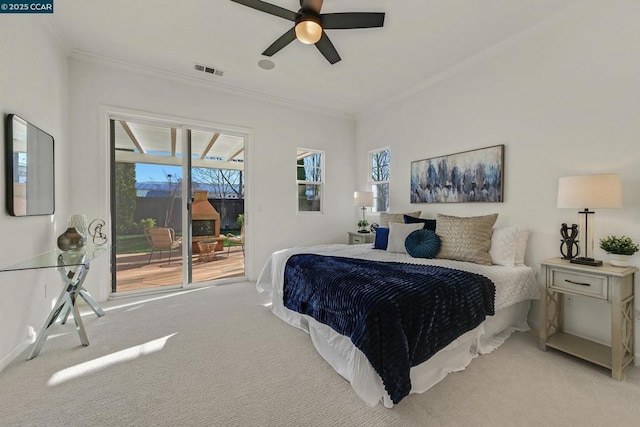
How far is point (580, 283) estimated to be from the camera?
2.02 meters

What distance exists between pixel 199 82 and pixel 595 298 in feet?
15.6

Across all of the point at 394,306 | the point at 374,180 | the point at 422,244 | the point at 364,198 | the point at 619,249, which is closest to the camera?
the point at 394,306

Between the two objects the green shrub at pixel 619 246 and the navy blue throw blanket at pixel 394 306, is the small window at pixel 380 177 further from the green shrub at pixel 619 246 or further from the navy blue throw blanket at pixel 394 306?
the green shrub at pixel 619 246

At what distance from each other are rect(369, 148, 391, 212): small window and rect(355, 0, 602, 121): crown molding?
2.62 ft

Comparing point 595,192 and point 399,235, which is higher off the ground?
point 595,192

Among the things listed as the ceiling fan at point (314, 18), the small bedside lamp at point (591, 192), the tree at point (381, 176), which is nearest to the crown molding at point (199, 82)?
the tree at point (381, 176)

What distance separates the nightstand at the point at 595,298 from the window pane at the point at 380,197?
8.26 ft

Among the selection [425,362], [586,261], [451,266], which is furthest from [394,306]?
[586,261]

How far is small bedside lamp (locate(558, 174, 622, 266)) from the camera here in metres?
1.93

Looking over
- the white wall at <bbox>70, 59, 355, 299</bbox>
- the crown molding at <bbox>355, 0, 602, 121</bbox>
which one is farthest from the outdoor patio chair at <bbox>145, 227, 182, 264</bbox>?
the crown molding at <bbox>355, 0, 602, 121</bbox>

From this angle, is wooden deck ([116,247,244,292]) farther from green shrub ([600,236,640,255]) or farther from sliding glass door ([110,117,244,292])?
green shrub ([600,236,640,255])

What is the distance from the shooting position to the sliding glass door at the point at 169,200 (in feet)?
11.7

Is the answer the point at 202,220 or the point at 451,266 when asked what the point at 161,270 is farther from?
the point at 451,266

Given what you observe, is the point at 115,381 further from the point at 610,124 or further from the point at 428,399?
the point at 610,124
